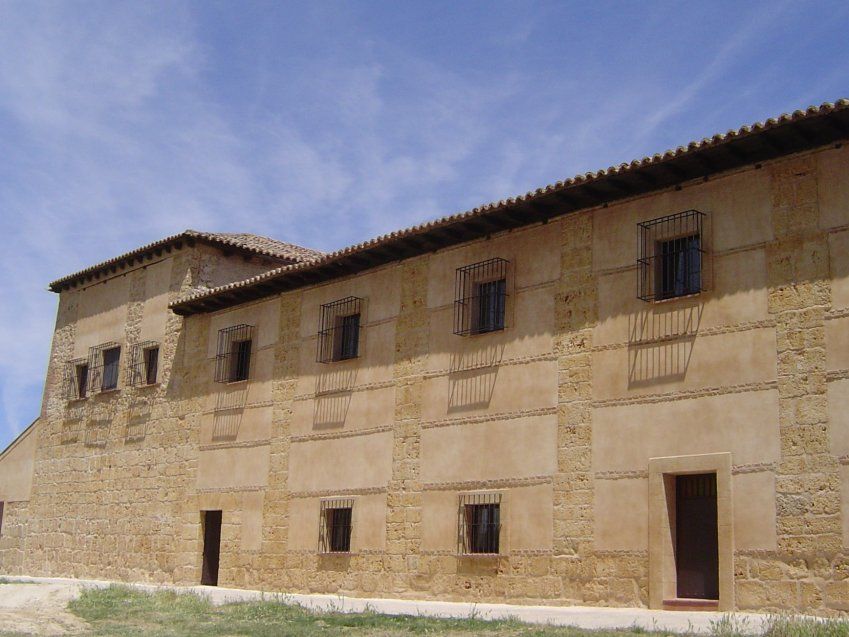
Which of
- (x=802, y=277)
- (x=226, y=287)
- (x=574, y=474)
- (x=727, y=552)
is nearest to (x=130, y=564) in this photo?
(x=226, y=287)

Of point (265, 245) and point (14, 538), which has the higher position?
point (265, 245)

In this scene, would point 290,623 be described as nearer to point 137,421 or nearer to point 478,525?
point 478,525

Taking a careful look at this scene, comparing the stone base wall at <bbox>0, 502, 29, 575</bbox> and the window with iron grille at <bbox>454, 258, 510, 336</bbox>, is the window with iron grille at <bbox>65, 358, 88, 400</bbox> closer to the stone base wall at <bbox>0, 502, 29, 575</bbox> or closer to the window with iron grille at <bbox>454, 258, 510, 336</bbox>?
the stone base wall at <bbox>0, 502, 29, 575</bbox>

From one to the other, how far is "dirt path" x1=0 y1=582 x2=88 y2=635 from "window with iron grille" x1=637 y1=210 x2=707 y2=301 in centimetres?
831

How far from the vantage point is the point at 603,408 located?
14.8m

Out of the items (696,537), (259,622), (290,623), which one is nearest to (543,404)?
(696,537)

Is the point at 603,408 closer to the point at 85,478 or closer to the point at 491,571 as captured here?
the point at 491,571

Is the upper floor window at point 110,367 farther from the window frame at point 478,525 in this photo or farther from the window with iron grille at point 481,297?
the window frame at point 478,525

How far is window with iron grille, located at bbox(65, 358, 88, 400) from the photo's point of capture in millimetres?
26312

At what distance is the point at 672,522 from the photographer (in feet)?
45.7

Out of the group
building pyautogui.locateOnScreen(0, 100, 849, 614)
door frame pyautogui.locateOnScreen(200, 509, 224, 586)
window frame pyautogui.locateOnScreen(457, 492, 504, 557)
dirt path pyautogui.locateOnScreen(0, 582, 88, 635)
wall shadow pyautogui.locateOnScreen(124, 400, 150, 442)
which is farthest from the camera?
wall shadow pyautogui.locateOnScreen(124, 400, 150, 442)

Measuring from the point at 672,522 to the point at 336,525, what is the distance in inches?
260

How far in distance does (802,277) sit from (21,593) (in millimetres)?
11655

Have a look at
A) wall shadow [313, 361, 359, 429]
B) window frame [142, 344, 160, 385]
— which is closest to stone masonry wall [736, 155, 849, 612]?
wall shadow [313, 361, 359, 429]
